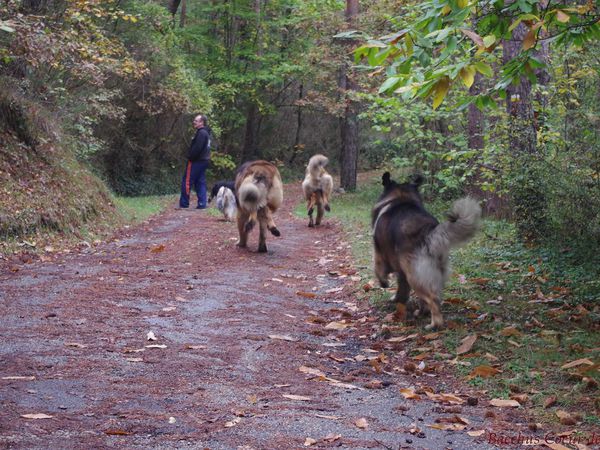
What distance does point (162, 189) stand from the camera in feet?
90.1

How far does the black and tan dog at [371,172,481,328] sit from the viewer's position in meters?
7.02

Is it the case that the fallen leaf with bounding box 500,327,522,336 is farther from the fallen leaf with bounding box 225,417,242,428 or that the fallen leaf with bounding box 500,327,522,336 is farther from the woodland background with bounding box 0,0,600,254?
the fallen leaf with bounding box 225,417,242,428

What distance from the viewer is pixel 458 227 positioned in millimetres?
6988

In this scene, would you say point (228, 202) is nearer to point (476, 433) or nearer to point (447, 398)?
point (447, 398)

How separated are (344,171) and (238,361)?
76.9ft

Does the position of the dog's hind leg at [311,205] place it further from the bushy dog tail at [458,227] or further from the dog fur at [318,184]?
the bushy dog tail at [458,227]

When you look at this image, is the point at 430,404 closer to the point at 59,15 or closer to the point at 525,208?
the point at 525,208

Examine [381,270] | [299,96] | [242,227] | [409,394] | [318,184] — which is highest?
[299,96]

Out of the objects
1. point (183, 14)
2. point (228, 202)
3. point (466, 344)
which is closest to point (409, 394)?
point (466, 344)

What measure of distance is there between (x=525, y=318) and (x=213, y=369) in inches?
145

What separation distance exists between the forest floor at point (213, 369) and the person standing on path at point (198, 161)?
9.36 metres

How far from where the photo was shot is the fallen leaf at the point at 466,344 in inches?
256

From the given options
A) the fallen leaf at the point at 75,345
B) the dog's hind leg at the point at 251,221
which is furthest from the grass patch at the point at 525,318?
the fallen leaf at the point at 75,345

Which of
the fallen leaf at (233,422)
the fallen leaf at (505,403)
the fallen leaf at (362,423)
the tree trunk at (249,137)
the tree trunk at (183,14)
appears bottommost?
the fallen leaf at (505,403)
